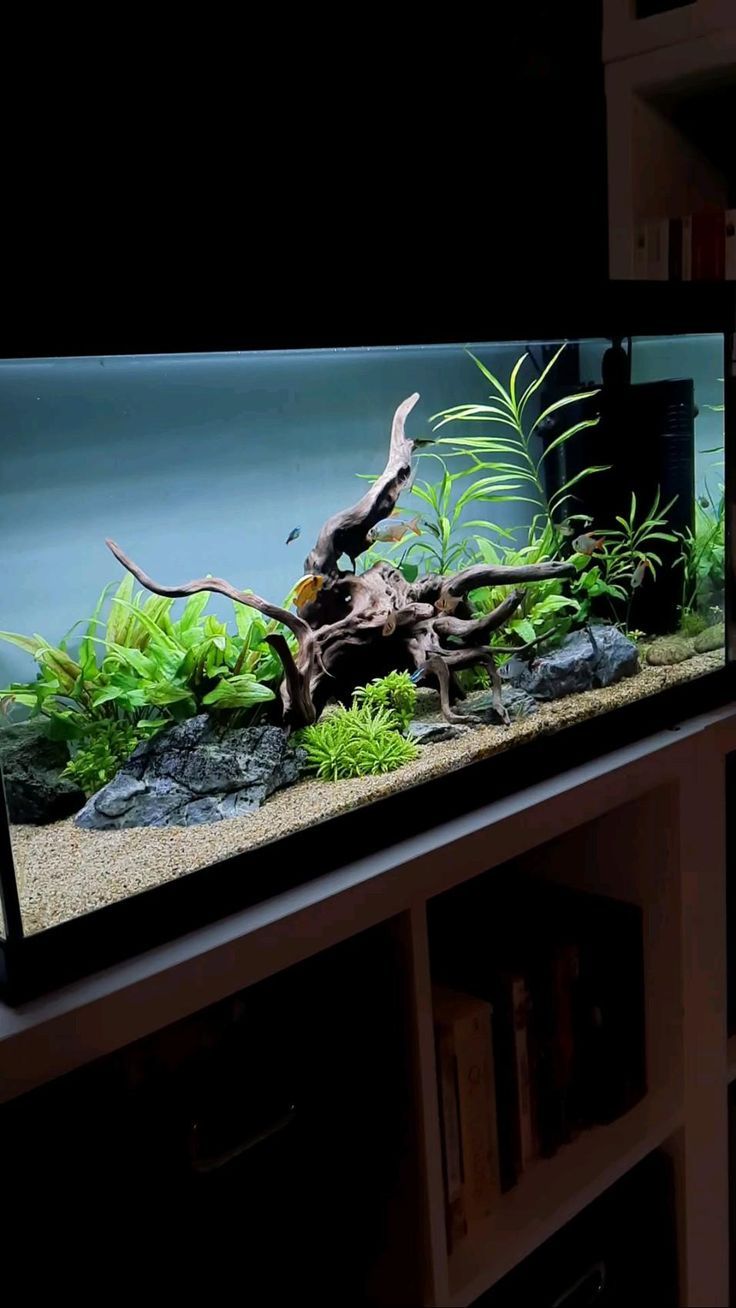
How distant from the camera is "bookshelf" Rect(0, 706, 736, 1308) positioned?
0.85m

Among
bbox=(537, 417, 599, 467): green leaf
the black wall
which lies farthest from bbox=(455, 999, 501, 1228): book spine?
the black wall

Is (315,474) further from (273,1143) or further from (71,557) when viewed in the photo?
(273,1143)

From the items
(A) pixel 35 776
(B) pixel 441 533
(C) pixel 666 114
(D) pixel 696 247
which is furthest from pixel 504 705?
(C) pixel 666 114

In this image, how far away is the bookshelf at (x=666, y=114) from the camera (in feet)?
4.82

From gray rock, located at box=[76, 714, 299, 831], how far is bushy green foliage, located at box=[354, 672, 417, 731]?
0.11 meters

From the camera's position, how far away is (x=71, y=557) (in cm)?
83

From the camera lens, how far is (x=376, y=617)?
112cm

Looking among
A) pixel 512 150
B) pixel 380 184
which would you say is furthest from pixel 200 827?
pixel 512 150

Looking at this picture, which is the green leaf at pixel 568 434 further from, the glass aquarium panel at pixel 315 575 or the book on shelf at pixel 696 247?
the book on shelf at pixel 696 247

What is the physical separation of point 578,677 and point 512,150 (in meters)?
0.79

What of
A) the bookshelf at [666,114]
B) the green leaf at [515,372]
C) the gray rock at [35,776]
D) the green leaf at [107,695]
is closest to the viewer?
the gray rock at [35,776]

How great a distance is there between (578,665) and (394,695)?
26cm

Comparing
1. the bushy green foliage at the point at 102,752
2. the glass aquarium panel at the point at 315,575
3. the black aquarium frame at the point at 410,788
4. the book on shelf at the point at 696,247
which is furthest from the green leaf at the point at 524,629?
the book on shelf at the point at 696,247

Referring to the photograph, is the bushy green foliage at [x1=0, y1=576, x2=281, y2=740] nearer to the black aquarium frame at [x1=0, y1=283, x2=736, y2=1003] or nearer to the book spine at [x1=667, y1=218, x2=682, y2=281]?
the black aquarium frame at [x1=0, y1=283, x2=736, y2=1003]
